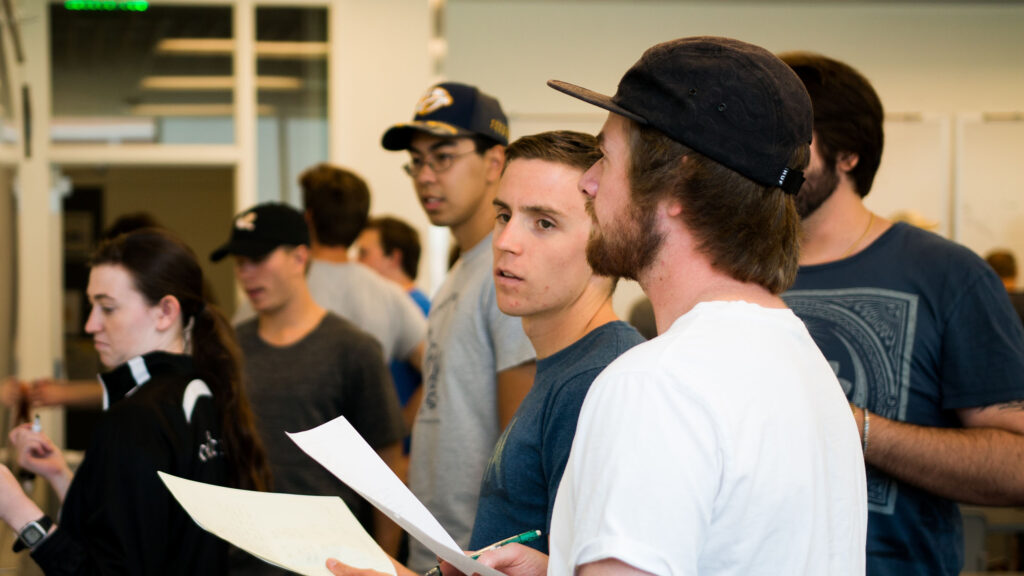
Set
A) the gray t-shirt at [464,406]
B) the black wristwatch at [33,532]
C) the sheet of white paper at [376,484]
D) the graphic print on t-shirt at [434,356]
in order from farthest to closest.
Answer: the graphic print on t-shirt at [434,356] → the gray t-shirt at [464,406] → the black wristwatch at [33,532] → the sheet of white paper at [376,484]

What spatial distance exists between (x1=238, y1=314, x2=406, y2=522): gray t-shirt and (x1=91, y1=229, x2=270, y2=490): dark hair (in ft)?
1.78

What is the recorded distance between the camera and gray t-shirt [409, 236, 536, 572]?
1846mm

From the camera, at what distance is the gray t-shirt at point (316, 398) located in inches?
100

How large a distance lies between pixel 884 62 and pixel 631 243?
6.07m

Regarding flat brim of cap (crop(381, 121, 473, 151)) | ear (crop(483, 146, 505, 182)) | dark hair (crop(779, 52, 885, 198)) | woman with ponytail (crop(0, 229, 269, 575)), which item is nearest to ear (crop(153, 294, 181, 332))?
woman with ponytail (crop(0, 229, 269, 575))

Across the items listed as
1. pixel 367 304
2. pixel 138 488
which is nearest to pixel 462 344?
pixel 138 488

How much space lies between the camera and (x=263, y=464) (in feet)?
6.44

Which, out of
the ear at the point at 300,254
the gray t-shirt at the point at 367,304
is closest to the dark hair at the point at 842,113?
the ear at the point at 300,254

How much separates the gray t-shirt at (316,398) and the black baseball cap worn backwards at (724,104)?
181cm

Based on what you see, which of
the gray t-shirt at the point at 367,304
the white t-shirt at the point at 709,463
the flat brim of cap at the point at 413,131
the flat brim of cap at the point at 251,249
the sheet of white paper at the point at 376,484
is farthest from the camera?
the gray t-shirt at the point at 367,304

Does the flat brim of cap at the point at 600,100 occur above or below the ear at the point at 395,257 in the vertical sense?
above

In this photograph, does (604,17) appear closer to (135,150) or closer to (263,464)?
(135,150)

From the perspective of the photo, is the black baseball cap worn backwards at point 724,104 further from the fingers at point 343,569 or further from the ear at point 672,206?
the fingers at point 343,569

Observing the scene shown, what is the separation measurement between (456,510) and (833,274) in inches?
32.6
